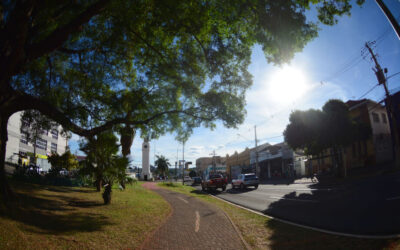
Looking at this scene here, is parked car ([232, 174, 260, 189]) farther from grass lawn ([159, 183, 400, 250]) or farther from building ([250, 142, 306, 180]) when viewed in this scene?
building ([250, 142, 306, 180])

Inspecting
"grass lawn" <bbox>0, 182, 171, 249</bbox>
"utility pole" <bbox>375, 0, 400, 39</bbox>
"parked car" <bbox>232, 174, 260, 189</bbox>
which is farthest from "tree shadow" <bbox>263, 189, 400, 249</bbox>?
"parked car" <bbox>232, 174, 260, 189</bbox>

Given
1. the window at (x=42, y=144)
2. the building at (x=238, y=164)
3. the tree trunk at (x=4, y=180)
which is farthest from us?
the building at (x=238, y=164)

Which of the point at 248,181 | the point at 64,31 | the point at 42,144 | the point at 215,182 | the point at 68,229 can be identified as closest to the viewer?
the point at 68,229

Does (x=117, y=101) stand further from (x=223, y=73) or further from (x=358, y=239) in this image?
(x=358, y=239)

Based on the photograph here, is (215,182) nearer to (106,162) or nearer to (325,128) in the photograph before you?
(106,162)

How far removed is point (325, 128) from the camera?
22.8m

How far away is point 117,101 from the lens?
10.4m

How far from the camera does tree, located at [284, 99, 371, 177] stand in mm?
21781

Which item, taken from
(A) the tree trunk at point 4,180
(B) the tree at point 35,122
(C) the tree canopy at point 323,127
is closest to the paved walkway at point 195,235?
(A) the tree trunk at point 4,180

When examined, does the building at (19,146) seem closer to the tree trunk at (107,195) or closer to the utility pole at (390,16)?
the tree trunk at (107,195)

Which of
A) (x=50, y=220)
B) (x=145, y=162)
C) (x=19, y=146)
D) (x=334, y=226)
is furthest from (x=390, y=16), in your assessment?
(x=145, y=162)

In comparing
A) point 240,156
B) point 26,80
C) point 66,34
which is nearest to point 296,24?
point 66,34

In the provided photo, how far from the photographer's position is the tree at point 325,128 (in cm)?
2178

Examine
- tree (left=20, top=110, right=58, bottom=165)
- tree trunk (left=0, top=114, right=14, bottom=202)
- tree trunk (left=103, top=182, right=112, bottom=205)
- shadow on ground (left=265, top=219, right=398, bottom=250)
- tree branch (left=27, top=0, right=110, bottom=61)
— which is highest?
tree branch (left=27, top=0, right=110, bottom=61)
